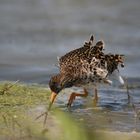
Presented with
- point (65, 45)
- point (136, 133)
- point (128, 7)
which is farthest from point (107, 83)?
point (128, 7)

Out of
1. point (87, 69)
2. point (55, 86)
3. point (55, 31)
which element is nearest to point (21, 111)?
point (55, 86)

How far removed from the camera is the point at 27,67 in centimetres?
823

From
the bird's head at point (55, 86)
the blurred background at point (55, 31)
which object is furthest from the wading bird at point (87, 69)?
the blurred background at point (55, 31)

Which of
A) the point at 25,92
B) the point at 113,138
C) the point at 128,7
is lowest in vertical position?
the point at 113,138

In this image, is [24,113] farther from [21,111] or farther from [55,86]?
[55,86]

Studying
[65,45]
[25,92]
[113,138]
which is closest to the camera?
[113,138]

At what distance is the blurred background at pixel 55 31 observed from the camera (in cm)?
834

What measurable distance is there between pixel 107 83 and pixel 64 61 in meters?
0.55

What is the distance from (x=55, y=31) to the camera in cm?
949

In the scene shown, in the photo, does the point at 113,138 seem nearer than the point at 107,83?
Yes

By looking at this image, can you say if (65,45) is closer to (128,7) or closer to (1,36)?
(1,36)

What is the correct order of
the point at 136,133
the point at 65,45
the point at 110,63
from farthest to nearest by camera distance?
the point at 65,45
the point at 110,63
the point at 136,133

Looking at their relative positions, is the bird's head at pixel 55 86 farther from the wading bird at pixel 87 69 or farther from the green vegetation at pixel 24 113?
the green vegetation at pixel 24 113

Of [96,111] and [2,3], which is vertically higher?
[2,3]
